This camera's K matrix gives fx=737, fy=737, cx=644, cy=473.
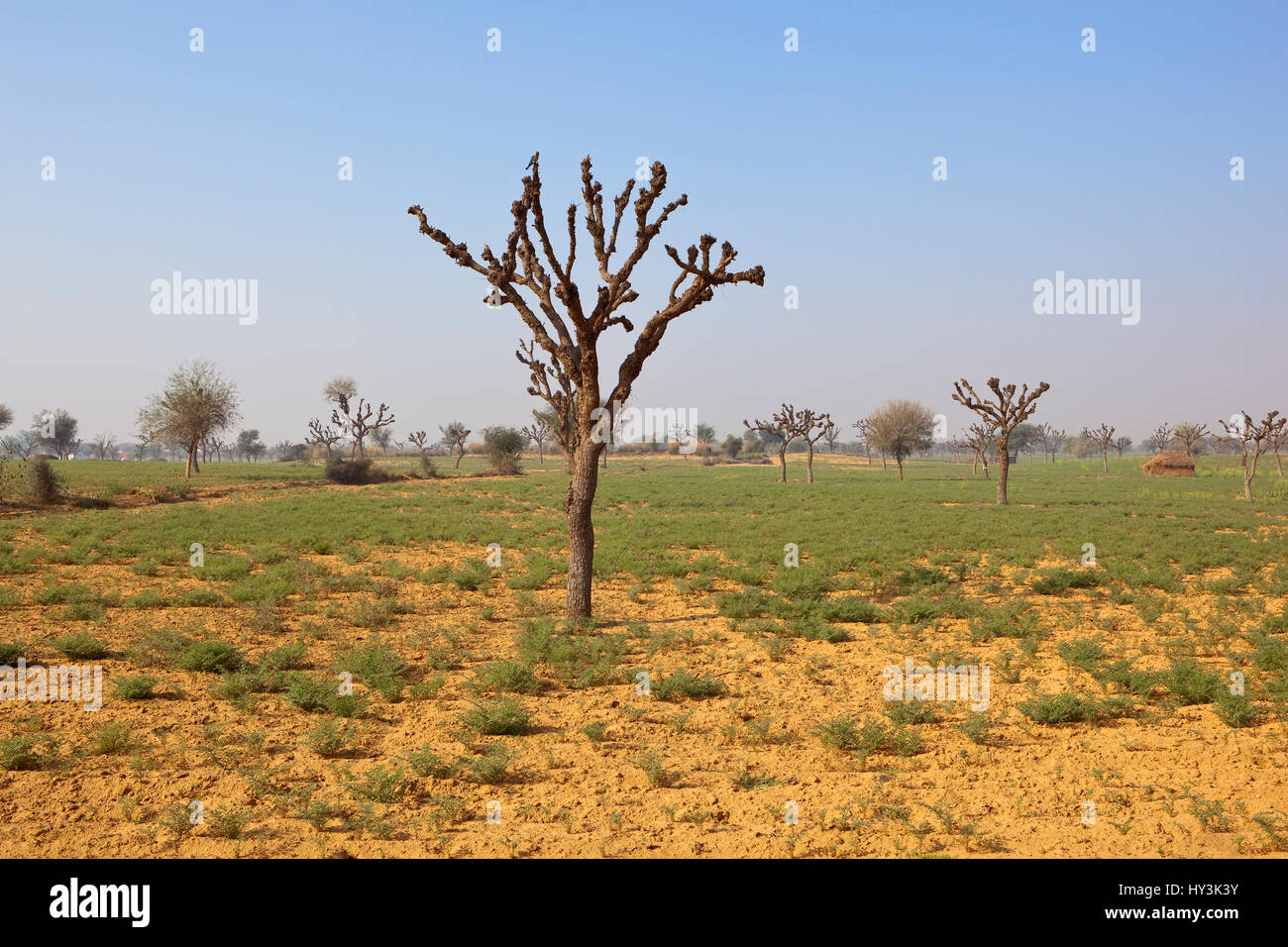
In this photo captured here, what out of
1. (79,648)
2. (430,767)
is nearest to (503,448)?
(79,648)

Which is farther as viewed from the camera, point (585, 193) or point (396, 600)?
point (396, 600)

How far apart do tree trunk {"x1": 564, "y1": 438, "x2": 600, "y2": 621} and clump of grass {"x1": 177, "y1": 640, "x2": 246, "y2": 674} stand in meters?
4.86

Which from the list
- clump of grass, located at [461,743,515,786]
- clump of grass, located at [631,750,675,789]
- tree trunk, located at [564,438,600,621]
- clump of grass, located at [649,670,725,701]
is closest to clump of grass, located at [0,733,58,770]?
clump of grass, located at [461,743,515,786]

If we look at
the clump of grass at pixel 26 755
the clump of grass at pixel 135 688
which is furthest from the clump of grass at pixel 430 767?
the clump of grass at pixel 135 688

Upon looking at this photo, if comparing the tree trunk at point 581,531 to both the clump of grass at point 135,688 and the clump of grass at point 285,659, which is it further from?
the clump of grass at point 135,688

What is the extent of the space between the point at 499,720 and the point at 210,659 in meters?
4.41

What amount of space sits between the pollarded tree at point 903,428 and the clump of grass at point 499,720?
6337cm

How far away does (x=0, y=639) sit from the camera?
33.0ft

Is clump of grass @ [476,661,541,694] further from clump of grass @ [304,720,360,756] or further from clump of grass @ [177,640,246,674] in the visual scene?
clump of grass @ [177,640,246,674]
